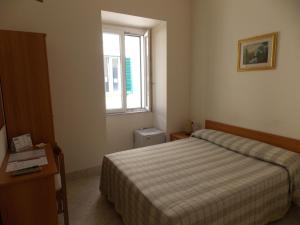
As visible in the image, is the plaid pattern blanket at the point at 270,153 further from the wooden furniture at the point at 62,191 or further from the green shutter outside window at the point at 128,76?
the wooden furniture at the point at 62,191

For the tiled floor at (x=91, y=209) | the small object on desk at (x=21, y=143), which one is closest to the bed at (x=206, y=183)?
the tiled floor at (x=91, y=209)

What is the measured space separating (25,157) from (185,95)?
271cm

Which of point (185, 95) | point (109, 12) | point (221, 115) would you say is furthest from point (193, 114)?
point (109, 12)

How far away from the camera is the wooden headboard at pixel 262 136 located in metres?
2.26

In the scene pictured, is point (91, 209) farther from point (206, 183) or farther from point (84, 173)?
point (206, 183)

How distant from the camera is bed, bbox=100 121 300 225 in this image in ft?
4.77

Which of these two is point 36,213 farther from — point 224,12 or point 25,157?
point 224,12

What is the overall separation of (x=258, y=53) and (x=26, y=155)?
291cm

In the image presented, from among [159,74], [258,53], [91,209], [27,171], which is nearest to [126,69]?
[159,74]

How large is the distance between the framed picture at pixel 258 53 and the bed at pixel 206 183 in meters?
0.90

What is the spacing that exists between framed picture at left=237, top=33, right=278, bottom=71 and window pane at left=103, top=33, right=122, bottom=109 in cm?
200

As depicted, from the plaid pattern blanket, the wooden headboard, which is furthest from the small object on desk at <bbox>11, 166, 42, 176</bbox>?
the wooden headboard

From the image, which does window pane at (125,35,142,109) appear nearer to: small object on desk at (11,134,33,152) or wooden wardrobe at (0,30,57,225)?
wooden wardrobe at (0,30,57,225)

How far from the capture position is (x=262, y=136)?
2.55 metres
